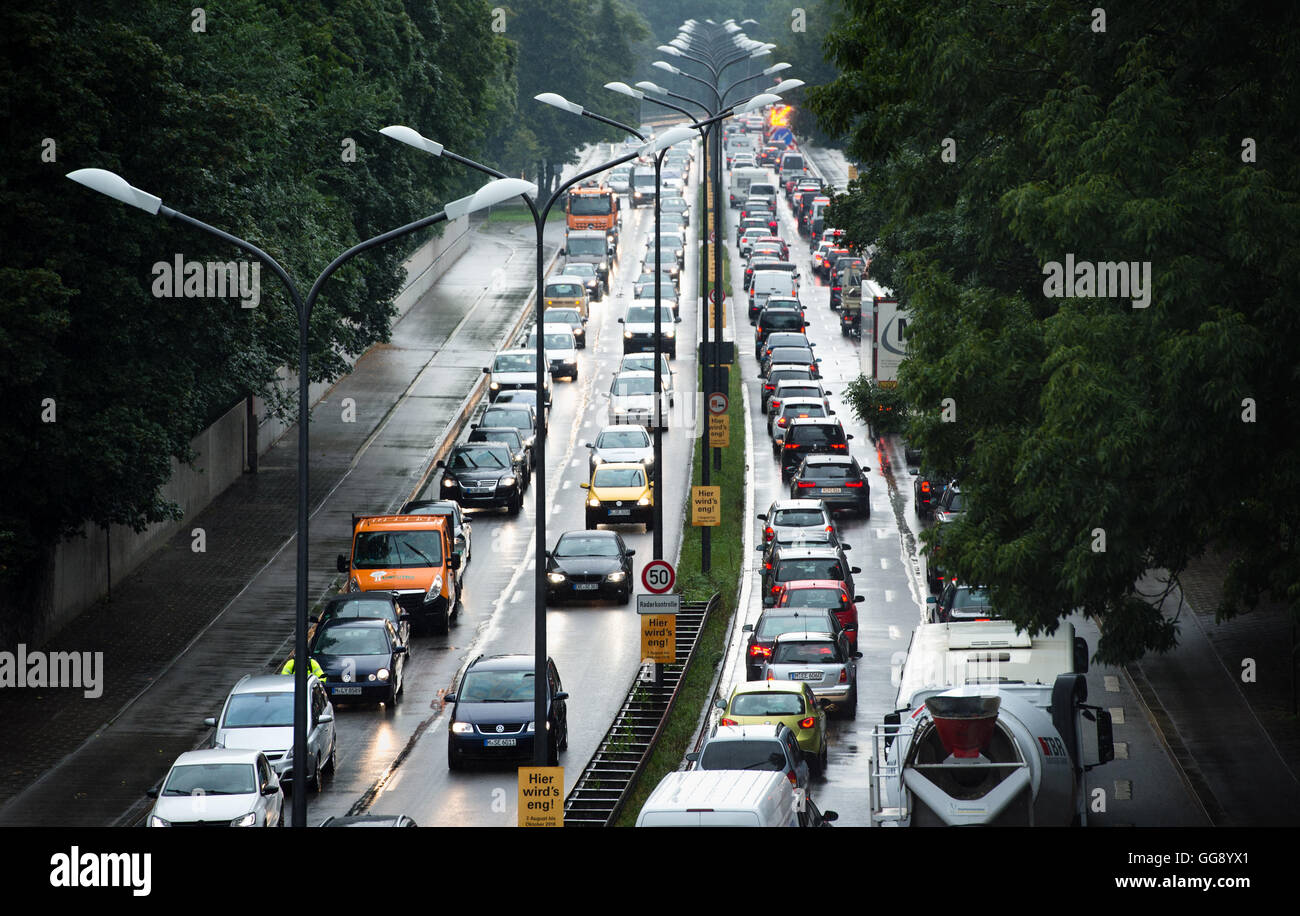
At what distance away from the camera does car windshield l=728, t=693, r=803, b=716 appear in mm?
25609

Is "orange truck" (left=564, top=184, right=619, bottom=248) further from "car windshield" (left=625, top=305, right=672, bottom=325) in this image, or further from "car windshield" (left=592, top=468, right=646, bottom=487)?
"car windshield" (left=592, top=468, right=646, bottom=487)

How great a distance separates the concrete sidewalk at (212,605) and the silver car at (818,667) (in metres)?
9.02

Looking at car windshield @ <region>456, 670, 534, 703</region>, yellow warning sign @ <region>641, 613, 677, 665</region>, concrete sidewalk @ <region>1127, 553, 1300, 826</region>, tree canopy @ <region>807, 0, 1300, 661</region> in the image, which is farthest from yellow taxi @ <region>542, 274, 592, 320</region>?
tree canopy @ <region>807, 0, 1300, 661</region>

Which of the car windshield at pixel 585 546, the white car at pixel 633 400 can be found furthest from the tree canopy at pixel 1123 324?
the white car at pixel 633 400

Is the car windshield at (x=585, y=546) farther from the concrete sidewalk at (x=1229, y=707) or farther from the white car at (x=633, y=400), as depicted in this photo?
the white car at (x=633, y=400)

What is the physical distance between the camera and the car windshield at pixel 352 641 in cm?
2967

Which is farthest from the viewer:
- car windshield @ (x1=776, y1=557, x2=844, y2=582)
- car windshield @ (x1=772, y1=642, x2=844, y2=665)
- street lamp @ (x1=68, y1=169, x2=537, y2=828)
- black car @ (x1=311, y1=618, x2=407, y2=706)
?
car windshield @ (x1=776, y1=557, x2=844, y2=582)

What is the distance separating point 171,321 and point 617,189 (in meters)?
87.1

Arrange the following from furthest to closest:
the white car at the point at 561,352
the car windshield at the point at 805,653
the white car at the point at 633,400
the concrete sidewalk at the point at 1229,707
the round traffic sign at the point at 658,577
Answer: the white car at the point at 561,352 < the white car at the point at 633,400 < the car windshield at the point at 805,653 < the round traffic sign at the point at 658,577 < the concrete sidewalk at the point at 1229,707

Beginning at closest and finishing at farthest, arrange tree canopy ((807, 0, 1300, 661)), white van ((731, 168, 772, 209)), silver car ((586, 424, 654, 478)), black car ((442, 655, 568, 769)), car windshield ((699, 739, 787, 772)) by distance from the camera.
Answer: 1. tree canopy ((807, 0, 1300, 661))
2. car windshield ((699, 739, 787, 772))
3. black car ((442, 655, 568, 769))
4. silver car ((586, 424, 654, 478))
5. white van ((731, 168, 772, 209))

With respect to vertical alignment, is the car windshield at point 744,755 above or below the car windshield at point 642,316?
below

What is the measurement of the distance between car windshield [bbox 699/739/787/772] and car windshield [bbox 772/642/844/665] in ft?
21.2

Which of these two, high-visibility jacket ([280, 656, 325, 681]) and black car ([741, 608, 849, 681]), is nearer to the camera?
high-visibility jacket ([280, 656, 325, 681])

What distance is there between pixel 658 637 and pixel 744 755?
6.02 metres
